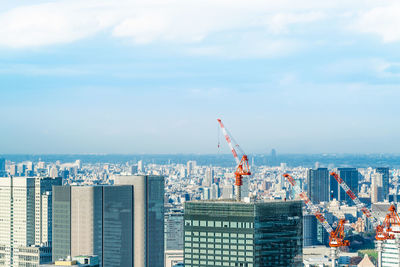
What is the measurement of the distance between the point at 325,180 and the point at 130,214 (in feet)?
220

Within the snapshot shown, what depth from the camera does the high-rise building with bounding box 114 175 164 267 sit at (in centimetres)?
6225

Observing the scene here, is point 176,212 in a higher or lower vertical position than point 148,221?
lower

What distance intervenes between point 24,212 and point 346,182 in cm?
6552

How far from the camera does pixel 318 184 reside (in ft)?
410

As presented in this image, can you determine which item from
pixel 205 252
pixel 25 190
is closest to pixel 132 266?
pixel 25 190

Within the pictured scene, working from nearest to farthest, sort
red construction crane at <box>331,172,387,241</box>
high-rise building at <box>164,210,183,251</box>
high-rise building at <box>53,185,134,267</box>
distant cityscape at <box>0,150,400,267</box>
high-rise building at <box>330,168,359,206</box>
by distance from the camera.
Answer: distant cityscape at <box>0,150,400,267</box>
high-rise building at <box>53,185,134,267</box>
high-rise building at <box>164,210,183,251</box>
red construction crane at <box>331,172,387,241</box>
high-rise building at <box>330,168,359,206</box>

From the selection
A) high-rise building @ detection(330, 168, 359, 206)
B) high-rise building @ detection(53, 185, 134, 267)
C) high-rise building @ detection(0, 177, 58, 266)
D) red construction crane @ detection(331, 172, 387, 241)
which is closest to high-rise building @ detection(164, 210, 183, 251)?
high-rise building @ detection(0, 177, 58, 266)

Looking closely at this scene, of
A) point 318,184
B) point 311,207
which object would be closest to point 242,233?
point 311,207

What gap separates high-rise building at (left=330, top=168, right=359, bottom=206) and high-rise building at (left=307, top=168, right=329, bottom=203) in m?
0.89

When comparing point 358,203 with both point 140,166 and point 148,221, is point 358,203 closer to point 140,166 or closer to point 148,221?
point 140,166

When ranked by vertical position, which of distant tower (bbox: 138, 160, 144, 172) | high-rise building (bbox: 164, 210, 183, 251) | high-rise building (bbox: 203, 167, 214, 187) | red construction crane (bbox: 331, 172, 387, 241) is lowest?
high-rise building (bbox: 164, 210, 183, 251)

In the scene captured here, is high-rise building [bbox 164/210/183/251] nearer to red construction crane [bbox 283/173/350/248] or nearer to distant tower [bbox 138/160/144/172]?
red construction crane [bbox 283/173/350/248]

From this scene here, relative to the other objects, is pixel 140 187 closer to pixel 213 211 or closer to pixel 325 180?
pixel 213 211

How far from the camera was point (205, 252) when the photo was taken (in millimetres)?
39844
